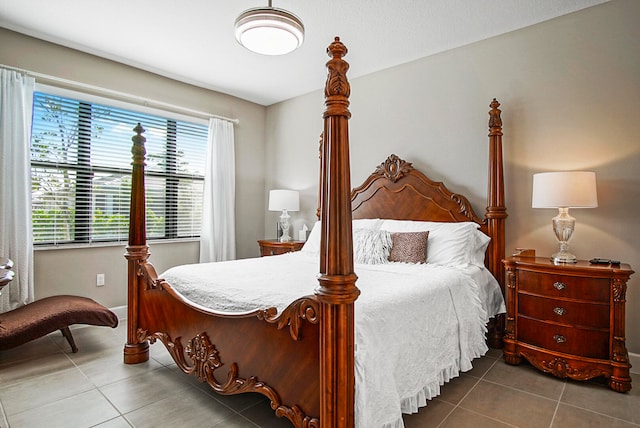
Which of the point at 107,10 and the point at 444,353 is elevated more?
the point at 107,10

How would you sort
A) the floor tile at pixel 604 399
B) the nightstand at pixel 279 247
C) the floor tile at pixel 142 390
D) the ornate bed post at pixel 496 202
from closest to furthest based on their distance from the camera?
the floor tile at pixel 604 399, the floor tile at pixel 142 390, the ornate bed post at pixel 496 202, the nightstand at pixel 279 247

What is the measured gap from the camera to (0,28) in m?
3.02

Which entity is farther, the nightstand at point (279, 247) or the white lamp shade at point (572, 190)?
the nightstand at point (279, 247)

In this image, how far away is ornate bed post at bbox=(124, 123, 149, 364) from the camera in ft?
8.43

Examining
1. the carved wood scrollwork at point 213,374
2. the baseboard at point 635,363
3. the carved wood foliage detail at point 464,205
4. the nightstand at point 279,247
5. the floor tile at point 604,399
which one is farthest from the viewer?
the nightstand at point 279,247

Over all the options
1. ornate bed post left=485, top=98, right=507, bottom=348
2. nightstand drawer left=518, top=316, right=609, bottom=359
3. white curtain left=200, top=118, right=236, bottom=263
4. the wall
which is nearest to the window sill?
the wall

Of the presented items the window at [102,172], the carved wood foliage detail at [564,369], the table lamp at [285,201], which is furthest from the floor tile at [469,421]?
the window at [102,172]

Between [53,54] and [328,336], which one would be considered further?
[53,54]

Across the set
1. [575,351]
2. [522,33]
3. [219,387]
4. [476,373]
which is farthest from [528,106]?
[219,387]

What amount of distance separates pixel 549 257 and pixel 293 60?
2895 millimetres

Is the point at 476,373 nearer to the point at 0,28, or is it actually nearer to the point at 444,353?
the point at 444,353

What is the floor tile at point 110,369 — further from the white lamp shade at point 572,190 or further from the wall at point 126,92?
the white lamp shade at point 572,190

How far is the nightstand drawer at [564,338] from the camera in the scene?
7.20 ft

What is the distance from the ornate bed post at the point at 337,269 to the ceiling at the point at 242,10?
5.60 feet
